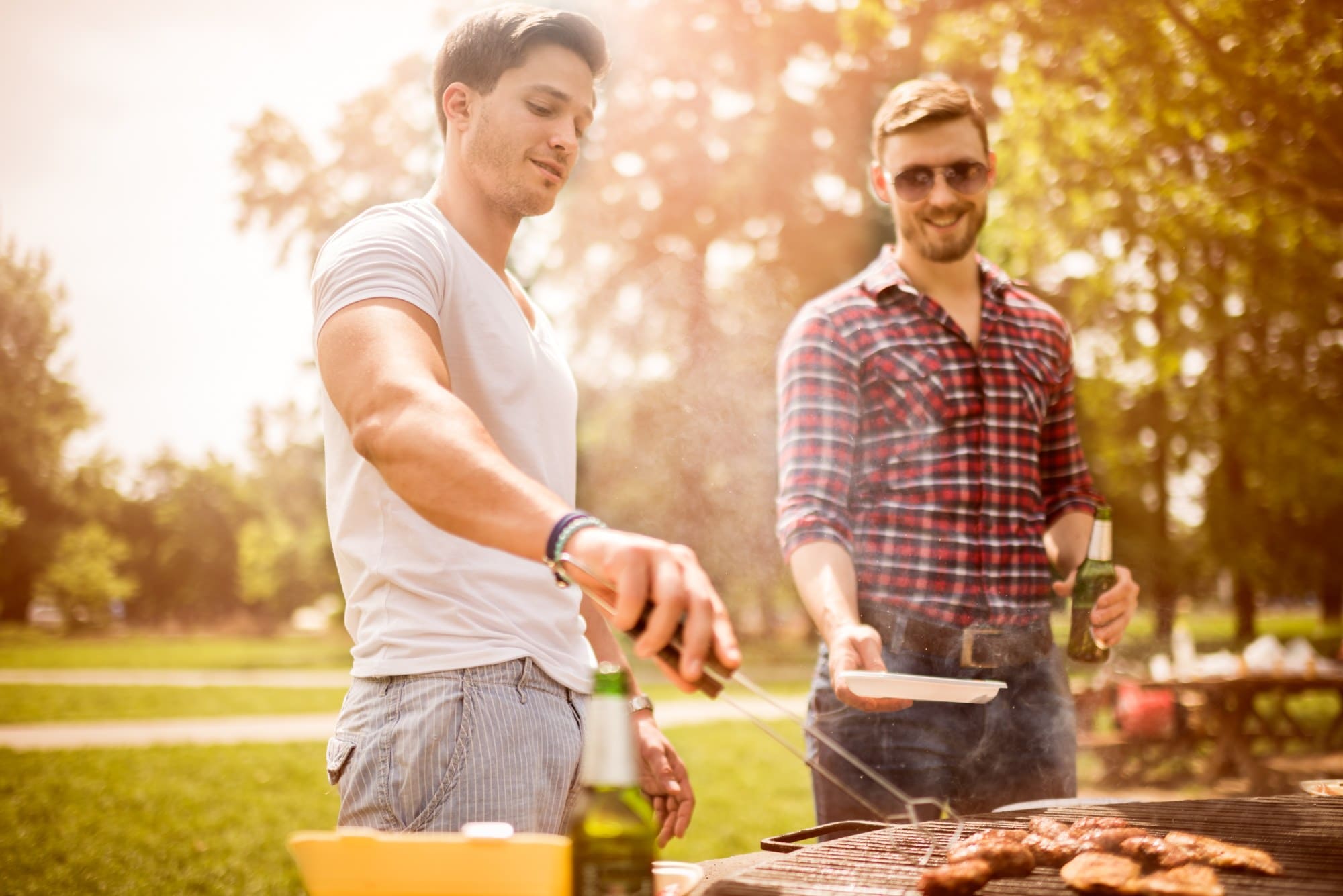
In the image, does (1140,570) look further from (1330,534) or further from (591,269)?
(591,269)

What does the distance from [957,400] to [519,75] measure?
1397mm

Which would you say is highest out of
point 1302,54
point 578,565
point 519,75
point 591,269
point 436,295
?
point 591,269

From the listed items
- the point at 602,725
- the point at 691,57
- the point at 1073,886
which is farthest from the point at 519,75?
the point at 691,57

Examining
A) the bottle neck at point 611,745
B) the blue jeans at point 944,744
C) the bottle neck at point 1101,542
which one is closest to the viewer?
the bottle neck at point 611,745

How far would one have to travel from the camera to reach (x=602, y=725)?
1.08m

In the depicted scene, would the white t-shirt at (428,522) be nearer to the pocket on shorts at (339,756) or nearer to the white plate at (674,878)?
the pocket on shorts at (339,756)

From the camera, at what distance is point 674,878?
Answer: 148 cm

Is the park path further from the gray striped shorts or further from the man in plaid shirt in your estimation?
the gray striped shorts

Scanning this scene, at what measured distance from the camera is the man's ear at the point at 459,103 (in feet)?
6.62

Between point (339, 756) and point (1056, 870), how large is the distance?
3.77 feet

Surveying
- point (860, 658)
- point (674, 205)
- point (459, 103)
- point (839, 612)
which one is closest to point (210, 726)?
point (674, 205)

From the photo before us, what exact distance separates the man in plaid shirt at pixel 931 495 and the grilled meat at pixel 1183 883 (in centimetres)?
96

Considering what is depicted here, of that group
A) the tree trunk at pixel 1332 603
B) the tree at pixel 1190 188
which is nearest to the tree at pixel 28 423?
the tree at pixel 1190 188

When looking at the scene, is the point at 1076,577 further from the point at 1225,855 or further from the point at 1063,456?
the point at 1225,855
